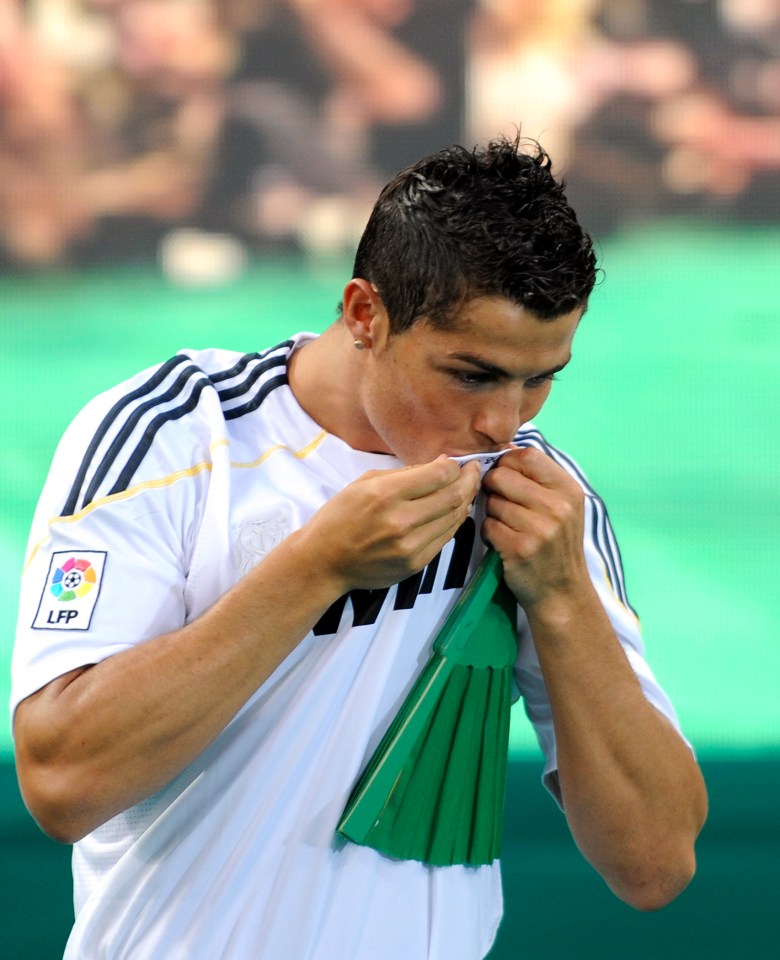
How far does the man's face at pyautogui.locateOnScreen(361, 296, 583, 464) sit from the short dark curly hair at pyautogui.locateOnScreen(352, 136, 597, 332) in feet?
0.05

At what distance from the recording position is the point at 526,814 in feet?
8.34

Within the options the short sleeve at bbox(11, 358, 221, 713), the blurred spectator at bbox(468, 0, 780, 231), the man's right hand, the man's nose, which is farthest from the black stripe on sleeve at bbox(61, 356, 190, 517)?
the blurred spectator at bbox(468, 0, 780, 231)

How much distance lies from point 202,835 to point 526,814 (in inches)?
55.4

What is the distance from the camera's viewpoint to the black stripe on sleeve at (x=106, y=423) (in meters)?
1.24

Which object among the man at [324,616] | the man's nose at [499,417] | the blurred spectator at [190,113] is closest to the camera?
the man at [324,616]

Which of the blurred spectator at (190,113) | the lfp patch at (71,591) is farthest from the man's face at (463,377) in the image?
the blurred spectator at (190,113)

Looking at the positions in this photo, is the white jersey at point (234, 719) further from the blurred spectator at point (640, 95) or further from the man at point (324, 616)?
the blurred spectator at point (640, 95)

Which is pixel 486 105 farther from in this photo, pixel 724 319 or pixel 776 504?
pixel 776 504

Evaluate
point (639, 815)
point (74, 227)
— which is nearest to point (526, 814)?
point (639, 815)

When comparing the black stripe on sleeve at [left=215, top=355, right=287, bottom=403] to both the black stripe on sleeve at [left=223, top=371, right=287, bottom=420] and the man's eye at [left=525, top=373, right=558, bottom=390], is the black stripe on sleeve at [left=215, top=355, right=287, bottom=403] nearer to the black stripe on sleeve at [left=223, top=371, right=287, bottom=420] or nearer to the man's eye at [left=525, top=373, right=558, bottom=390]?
the black stripe on sleeve at [left=223, top=371, right=287, bottom=420]

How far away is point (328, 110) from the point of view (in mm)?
2559

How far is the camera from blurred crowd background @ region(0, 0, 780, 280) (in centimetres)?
252

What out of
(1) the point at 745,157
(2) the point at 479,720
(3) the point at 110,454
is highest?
(1) the point at 745,157

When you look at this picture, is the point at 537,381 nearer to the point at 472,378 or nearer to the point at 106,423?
the point at 472,378
